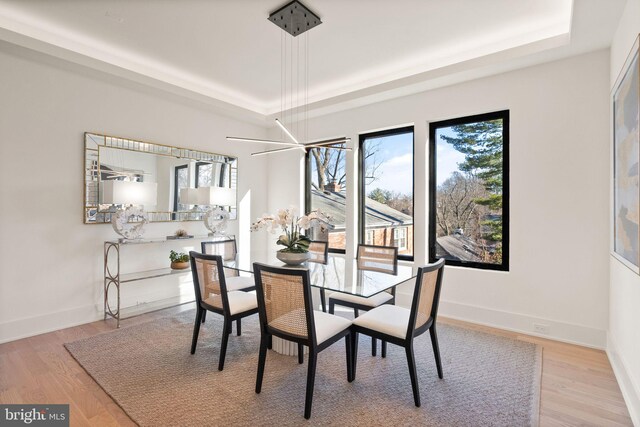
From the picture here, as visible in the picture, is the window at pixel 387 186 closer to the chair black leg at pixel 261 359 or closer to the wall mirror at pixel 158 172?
the wall mirror at pixel 158 172

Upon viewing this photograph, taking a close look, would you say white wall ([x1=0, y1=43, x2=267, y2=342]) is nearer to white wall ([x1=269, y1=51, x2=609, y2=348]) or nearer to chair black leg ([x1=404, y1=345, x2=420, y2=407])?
chair black leg ([x1=404, y1=345, x2=420, y2=407])

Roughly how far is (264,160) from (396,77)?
252 cm

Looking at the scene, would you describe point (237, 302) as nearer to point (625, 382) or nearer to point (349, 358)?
point (349, 358)

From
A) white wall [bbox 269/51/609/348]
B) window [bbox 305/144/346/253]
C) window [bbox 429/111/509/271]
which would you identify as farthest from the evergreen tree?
window [bbox 305/144/346/253]

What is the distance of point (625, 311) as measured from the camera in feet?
7.37

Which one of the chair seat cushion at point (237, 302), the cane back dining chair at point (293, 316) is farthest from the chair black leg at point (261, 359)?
the chair seat cushion at point (237, 302)

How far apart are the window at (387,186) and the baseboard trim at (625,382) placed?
1.98 meters

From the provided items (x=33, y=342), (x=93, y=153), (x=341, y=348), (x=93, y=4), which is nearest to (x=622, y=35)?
(x=341, y=348)

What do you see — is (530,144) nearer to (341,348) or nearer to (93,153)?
(341,348)

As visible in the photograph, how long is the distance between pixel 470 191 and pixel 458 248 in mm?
676

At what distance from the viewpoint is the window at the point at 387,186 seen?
418 cm

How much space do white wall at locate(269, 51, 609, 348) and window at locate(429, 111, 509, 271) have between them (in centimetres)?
14

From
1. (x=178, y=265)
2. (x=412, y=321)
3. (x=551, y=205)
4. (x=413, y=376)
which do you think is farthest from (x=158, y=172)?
(x=551, y=205)

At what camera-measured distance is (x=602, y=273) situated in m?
2.88
